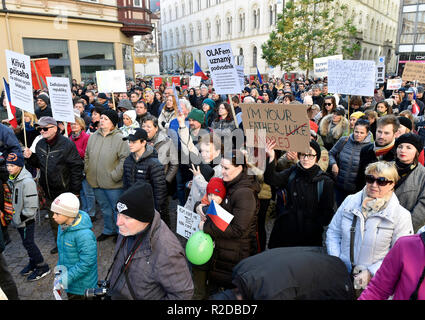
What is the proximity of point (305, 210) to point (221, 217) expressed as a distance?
100 cm

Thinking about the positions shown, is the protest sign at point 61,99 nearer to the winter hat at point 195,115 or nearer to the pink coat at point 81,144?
the pink coat at point 81,144

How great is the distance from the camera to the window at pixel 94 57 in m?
19.8

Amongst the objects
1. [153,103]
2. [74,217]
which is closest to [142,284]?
[74,217]

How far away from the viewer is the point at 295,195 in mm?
3205

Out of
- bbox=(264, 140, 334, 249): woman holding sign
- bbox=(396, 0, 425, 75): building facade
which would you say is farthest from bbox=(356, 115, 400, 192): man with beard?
bbox=(396, 0, 425, 75): building facade

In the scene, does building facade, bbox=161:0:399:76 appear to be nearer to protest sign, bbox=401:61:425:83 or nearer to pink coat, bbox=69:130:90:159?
protest sign, bbox=401:61:425:83

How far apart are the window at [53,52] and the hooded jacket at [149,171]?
1719 centimetres

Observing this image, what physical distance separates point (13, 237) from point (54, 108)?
2.24m

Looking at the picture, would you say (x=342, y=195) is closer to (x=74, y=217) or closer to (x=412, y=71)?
(x=74, y=217)

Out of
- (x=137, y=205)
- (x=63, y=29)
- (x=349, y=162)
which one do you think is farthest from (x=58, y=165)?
(x=63, y=29)

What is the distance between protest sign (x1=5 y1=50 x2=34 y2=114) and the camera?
4.80 metres

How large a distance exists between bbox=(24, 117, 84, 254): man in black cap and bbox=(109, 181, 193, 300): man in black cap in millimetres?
2549
